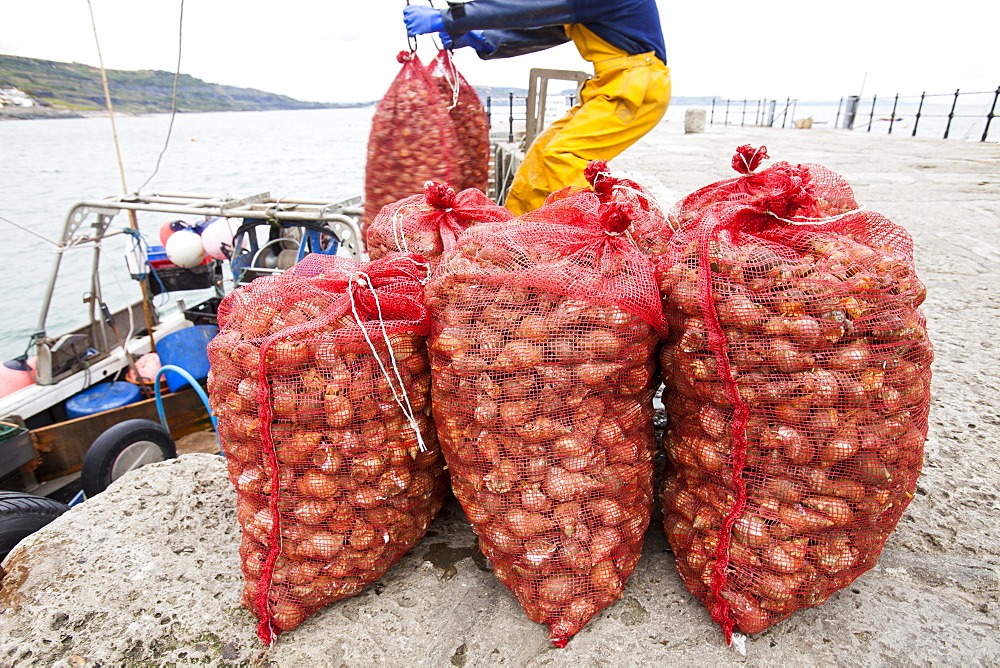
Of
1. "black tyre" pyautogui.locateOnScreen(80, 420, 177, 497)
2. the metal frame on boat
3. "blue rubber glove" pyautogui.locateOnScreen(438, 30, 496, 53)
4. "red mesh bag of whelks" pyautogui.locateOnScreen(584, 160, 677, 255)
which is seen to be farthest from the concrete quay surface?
"blue rubber glove" pyautogui.locateOnScreen(438, 30, 496, 53)

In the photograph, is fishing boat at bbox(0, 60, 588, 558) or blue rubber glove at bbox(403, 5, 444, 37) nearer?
blue rubber glove at bbox(403, 5, 444, 37)

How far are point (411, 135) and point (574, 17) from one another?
3.73 feet

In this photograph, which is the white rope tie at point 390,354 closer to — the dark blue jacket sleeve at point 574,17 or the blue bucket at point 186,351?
the dark blue jacket sleeve at point 574,17

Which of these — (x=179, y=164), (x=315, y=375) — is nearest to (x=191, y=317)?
(x=315, y=375)

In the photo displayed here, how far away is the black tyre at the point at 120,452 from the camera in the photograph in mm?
3475

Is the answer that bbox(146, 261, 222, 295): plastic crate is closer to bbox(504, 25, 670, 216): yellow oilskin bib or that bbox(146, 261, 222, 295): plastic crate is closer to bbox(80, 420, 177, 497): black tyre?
bbox(80, 420, 177, 497): black tyre

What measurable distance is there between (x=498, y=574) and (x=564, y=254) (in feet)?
3.09

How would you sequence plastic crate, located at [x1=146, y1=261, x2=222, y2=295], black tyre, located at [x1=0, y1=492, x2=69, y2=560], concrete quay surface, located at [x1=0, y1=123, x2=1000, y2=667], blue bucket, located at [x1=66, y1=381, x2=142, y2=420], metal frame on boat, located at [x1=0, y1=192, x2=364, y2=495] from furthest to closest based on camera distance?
1. plastic crate, located at [x1=146, y1=261, x2=222, y2=295]
2. blue bucket, located at [x1=66, y1=381, x2=142, y2=420]
3. metal frame on boat, located at [x1=0, y1=192, x2=364, y2=495]
4. black tyre, located at [x1=0, y1=492, x2=69, y2=560]
5. concrete quay surface, located at [x1=0, y1=123, x2=1000, y2=667]

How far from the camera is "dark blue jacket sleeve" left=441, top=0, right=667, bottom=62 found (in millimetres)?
3176

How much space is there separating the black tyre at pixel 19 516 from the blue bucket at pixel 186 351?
317 centimetres

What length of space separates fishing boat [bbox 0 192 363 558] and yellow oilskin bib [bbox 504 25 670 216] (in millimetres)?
1585

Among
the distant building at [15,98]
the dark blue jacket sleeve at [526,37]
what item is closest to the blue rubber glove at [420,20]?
the dark blue jacket sleeve at [526,37]

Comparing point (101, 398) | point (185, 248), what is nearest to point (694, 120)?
point (185, 248)

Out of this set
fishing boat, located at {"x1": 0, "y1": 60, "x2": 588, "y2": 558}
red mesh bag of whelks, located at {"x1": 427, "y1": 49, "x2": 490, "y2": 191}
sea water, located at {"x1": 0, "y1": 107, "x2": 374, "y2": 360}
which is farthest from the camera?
sea water, located at {"x1": 0, "y1": 107, "x2": 374, "y2": 360}
